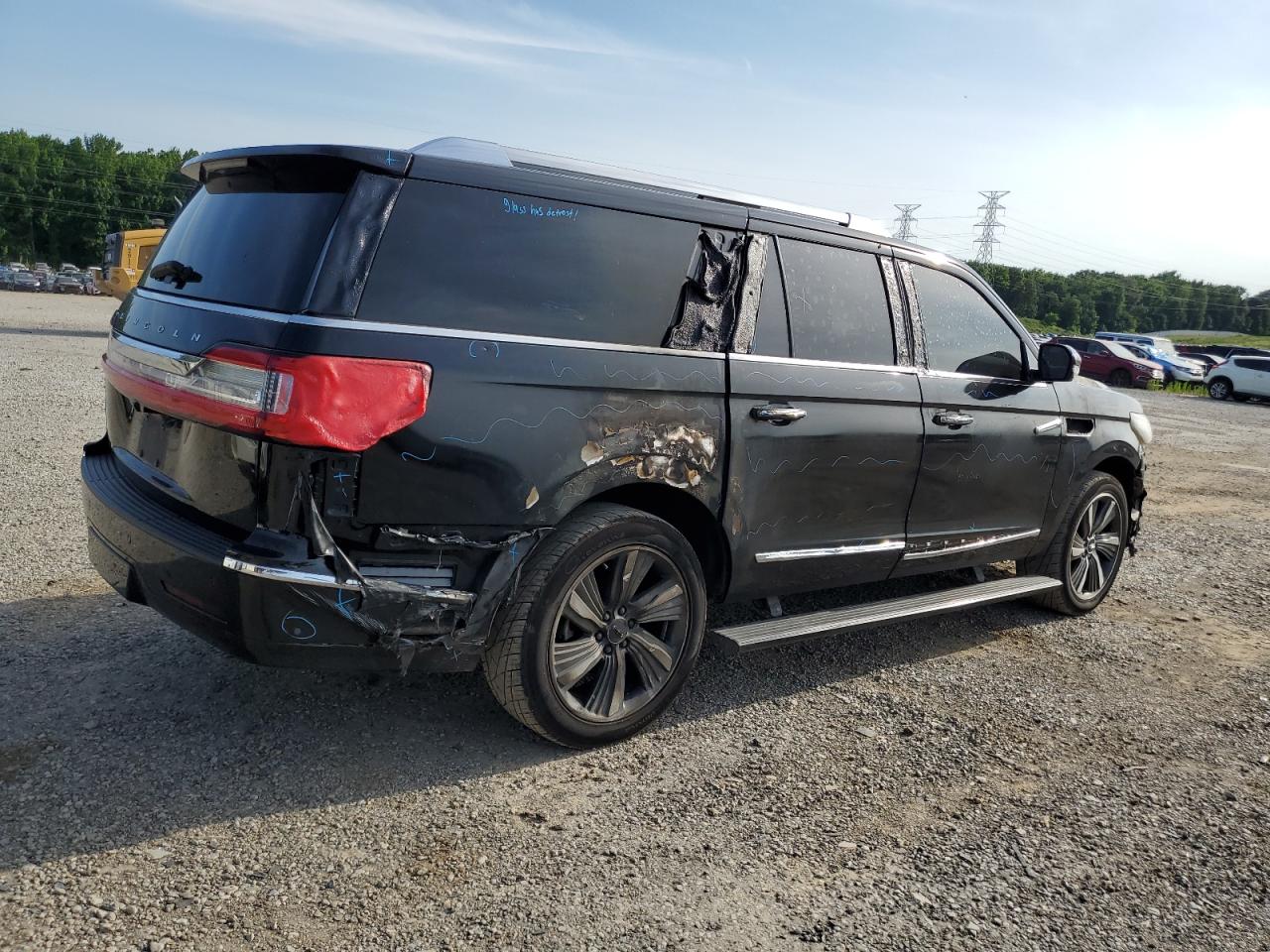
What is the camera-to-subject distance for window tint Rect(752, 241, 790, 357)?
12.6ft

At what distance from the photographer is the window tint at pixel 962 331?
455 cm

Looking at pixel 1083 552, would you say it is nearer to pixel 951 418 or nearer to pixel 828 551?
pixel 951 418

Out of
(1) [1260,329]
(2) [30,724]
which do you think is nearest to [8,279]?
(2) [30,724]

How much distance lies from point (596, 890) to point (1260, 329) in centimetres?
13141

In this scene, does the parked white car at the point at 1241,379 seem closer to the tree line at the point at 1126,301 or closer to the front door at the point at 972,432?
the front door at the point at 972,432

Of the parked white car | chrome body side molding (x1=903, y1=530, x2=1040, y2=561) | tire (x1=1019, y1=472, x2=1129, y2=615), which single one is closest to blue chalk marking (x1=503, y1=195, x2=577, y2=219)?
chrome body side molding (x1=903, y1=530, x2=1040, y2=561)

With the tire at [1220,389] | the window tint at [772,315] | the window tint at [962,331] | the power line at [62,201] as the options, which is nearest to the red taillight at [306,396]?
the window tint at [772,315]

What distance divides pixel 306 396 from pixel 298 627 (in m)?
0.67

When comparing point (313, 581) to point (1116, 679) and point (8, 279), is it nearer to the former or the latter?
point (1116, 679)

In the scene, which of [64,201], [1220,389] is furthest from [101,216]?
[1220,389]

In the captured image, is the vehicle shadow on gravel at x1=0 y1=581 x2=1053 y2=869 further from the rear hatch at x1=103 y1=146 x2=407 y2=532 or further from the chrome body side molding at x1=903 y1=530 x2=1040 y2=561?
the rear hatch at x1=103 y1=146 x2=407 y2=532

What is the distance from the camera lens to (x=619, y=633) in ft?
11.5

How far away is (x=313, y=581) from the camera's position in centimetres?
279

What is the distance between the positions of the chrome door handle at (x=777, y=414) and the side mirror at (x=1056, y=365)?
1866mm
